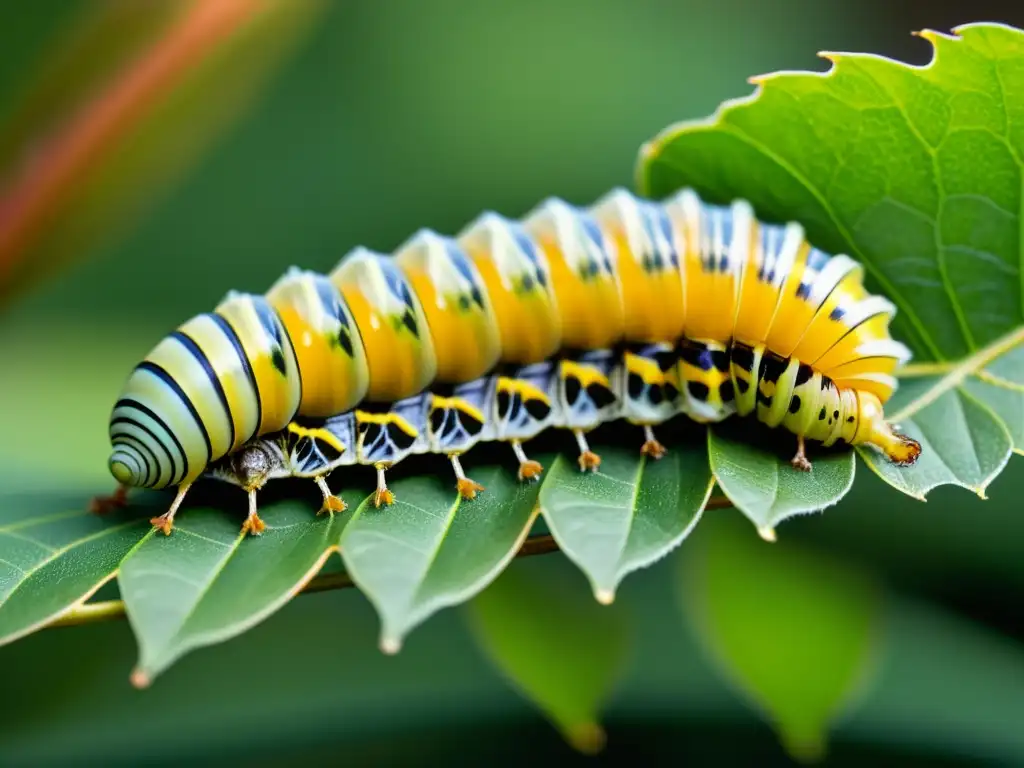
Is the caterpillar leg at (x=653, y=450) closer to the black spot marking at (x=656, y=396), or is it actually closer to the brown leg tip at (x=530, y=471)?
the black spot marking at (x=656, y=396)

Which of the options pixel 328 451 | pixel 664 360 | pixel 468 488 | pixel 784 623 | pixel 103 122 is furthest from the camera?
pixel 784 623

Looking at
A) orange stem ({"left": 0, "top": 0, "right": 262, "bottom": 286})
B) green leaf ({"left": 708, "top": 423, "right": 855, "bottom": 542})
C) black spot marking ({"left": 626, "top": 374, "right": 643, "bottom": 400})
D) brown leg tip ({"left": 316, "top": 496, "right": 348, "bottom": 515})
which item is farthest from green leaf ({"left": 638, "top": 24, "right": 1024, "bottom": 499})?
Result: orange stem ({"left": 0, "top": 0, "right": 262, "bottom": 286})

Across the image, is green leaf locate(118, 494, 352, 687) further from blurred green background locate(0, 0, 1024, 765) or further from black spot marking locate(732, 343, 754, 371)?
black spot marking locate(732, 343, 754, 371)

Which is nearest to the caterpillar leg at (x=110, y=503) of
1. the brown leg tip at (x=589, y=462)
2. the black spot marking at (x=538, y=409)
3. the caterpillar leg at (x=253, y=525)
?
the caterpillar leg at (x=253, y=525)

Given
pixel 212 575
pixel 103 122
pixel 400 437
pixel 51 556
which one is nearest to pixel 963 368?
pixel 400 437

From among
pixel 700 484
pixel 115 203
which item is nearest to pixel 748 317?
pixel 700 484

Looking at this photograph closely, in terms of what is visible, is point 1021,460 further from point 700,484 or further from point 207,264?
point 207,264

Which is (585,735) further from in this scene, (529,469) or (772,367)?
(772,367)
